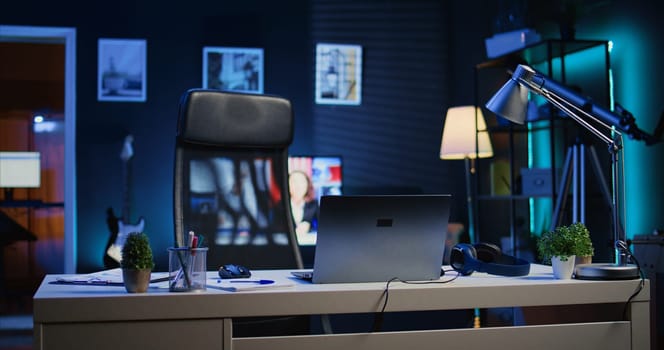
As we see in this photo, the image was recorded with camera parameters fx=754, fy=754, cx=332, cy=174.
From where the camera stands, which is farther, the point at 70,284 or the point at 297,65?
the point at 297,65

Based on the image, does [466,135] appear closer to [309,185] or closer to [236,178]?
[309,185]

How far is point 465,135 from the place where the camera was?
14.7 feet

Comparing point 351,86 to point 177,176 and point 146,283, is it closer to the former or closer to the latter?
point 177,176

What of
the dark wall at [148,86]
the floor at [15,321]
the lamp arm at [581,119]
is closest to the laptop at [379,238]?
the lamp arm at [581,119]

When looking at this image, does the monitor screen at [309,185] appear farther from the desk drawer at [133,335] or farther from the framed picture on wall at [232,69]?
the desk drawer at [133,335]

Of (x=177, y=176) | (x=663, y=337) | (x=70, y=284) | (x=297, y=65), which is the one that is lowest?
(x=663, y=337)

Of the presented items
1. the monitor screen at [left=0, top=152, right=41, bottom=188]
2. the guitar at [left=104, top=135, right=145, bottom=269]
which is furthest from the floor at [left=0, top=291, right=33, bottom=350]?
the monitor screen at [left=0, top=152, right=41, bottom=188]

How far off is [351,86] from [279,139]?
6.72 feet

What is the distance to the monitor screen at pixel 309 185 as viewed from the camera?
180 inches

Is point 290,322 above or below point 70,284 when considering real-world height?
below

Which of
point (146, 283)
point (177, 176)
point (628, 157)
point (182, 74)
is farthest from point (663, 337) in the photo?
point (182, 74)

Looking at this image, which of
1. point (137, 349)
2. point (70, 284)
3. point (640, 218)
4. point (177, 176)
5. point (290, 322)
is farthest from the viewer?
point (640, 218)

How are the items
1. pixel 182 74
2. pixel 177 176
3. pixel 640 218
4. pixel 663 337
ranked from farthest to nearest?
pixel 182 74 < pixel 640 218 < pixel 663 337 < pixel 177 176

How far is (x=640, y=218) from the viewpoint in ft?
12.8
